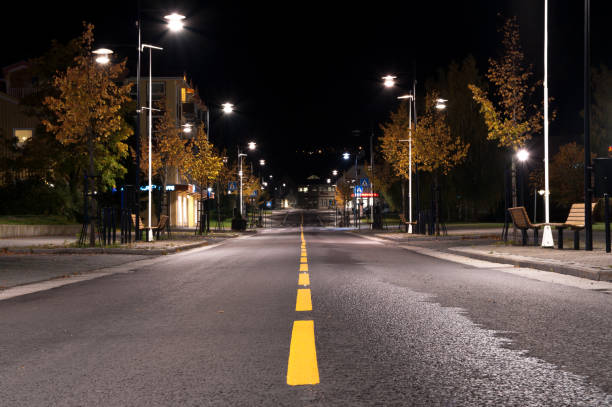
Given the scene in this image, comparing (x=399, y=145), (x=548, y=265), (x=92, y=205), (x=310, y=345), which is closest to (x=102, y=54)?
(x=92, y=205)

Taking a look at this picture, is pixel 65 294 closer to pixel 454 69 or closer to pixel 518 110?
pixel 518 110

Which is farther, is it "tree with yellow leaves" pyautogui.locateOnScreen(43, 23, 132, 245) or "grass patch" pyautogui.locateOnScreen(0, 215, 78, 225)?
"grass patch" pyautogui.locateOnScreen(0, 215, 78, 225)

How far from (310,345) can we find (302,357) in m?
0.42

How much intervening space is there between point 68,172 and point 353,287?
34603mm

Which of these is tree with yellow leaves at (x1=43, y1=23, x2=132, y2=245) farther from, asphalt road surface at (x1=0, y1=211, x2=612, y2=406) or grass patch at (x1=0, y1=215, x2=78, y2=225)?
asphalt road surface at (x1=0, y1=211, x2=612, y2=406)

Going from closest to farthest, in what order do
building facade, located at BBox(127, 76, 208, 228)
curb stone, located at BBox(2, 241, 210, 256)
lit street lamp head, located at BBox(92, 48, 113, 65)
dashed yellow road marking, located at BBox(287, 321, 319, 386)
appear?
dashed yellow road marking, located at BBox(287, 321, 319, 386)
curb stone, located at BBox(2, 241, 210, 256)
lit street lamp head, located at BBox(92, 48, 113, 65)
building facade, located at BBox(127, 76, 208, 228)

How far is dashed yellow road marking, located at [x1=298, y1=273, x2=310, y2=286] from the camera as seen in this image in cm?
989

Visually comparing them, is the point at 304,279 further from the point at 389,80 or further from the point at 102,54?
the point at 389,80

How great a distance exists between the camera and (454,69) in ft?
166

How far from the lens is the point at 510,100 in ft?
84.5

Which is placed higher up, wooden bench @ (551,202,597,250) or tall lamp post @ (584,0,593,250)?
tall lamp post @ (584,0,593,250)

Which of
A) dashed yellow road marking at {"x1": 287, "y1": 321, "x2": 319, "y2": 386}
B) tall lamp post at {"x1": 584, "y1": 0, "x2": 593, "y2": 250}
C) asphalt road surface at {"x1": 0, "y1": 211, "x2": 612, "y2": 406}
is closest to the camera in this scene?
asphalt road surface at {"x1": 0, "y1": 211, "x2": 612, "y2": 406}

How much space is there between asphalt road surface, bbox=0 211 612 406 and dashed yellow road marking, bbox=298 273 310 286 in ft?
0.51

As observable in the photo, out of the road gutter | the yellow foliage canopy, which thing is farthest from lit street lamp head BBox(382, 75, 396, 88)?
the road gutter
